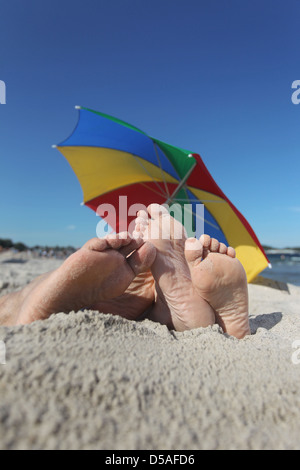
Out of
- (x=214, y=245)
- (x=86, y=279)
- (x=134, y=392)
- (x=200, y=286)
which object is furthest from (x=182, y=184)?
(x=134, y=392)

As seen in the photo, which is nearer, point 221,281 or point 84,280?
point 84,280

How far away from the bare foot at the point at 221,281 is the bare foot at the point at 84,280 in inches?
10.6

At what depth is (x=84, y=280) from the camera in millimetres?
967

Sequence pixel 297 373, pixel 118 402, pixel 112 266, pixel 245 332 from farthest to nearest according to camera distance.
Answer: pixel 245 332 < pixel 112 266 < pixel 297 373 < pixel 118 402

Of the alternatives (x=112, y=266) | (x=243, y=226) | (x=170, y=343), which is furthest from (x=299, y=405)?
(x=243, y=226)

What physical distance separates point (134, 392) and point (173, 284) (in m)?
0.60

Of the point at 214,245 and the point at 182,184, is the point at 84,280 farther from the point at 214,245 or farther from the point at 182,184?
the point at 182,184

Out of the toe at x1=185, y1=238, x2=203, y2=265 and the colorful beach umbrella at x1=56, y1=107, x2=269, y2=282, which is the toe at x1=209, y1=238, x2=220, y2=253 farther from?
the colorful beach umbrella at x1=56, y1=107, x2=269, y2=282

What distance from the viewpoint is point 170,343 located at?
2.86ft

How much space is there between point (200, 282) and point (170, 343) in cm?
30

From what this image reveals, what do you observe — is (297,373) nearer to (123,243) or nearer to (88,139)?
(123,243)

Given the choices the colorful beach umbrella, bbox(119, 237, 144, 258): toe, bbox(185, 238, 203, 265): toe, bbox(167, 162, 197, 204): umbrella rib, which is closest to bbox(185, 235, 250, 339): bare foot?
bbox(185, 238, 203, 265): toe

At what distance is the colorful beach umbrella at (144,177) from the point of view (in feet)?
9.45

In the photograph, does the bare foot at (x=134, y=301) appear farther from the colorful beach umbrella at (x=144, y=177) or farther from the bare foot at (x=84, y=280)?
the colorful beach umbrella at (x=144, y=177)
